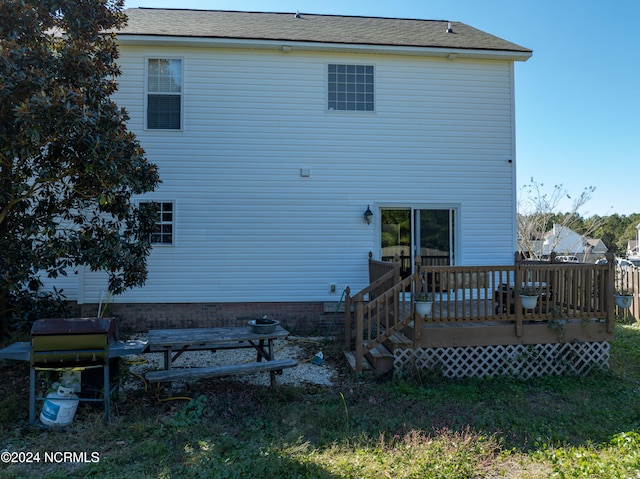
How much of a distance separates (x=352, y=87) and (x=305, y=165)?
81.8 inches

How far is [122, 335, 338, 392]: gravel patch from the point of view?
559cm

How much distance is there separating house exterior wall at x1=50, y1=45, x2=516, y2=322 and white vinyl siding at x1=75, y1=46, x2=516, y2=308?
0.07ft

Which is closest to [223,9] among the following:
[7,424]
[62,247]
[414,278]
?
[62,247]

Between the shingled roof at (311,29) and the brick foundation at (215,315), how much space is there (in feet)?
18.5

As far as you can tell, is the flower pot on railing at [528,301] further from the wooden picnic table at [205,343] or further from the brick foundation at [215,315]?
the brick foundation at [215,315]

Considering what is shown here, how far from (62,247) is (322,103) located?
19.1ft

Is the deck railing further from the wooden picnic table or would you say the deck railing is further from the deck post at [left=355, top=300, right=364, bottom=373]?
the wooden picnic table

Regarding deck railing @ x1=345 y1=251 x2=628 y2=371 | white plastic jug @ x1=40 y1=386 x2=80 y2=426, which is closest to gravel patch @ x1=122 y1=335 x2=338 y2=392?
deck railing @ x1=345 y1=251 x2=628 y2=371

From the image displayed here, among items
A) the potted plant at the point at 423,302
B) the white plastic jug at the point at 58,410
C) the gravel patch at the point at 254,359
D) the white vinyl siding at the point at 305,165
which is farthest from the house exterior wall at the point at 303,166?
the white plastic jug at the point at 58,410

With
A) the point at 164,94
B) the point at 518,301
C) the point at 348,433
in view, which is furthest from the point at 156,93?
the point at 518,301

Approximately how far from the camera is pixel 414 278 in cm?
570

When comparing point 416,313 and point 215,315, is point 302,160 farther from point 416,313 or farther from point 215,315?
point 416,313

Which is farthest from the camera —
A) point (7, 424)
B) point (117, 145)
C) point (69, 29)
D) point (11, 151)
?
point (69, 29)

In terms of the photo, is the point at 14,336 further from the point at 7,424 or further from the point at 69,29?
the point at 69,29
